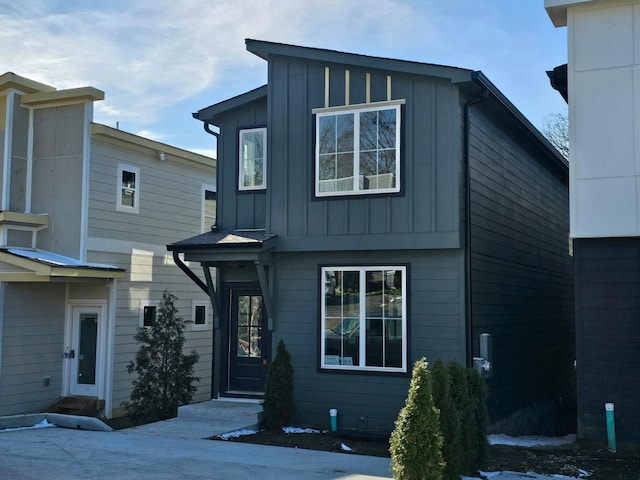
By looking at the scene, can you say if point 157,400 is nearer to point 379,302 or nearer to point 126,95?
point 379,302

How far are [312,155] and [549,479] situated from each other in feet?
19.2

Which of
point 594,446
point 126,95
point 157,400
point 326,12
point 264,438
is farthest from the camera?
point 126,95

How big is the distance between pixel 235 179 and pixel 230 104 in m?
1.32

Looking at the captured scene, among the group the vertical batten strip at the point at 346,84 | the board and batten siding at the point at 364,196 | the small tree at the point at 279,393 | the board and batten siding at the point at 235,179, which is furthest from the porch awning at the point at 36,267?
the vertical batten strip at the point at 346,84

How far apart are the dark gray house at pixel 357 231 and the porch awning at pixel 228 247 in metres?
0.03

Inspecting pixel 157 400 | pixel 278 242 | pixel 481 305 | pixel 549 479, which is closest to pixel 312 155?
pixel 278 242

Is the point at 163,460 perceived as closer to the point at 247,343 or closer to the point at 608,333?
the point at 247,343

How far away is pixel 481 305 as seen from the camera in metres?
10.9

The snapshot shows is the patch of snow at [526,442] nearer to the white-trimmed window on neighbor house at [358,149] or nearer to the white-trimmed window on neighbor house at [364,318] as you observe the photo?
the white-trimmed window on neighbor house at [364,318]

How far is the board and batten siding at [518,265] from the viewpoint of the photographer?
1117 centimetres

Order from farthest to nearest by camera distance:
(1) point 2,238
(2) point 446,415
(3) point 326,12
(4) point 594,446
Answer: (1) point 2,238
(3) point 326,12
(4) point 594,446
(2) point 446,415

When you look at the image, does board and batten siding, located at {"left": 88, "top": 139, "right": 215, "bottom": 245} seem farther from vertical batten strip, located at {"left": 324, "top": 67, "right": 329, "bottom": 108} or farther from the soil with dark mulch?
the soil with dark mulch

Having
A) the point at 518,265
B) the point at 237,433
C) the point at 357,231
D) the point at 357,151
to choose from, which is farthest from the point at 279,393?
the point at 518,265

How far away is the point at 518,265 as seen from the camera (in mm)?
13359
